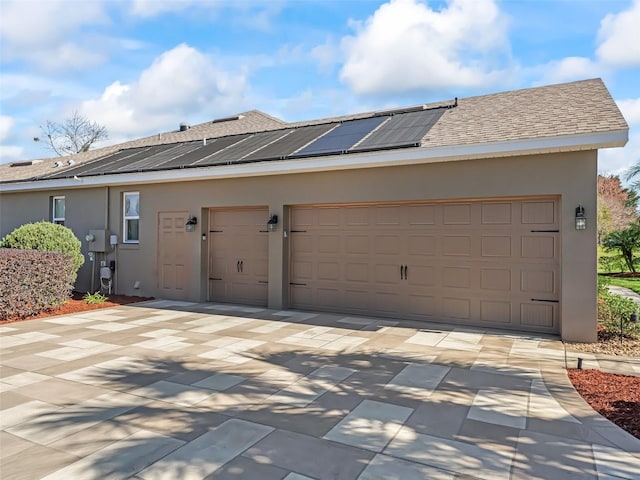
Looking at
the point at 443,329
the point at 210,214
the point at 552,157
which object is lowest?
the point at 443,329

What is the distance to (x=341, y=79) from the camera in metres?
15.5

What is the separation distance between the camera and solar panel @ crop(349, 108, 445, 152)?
7.57 m

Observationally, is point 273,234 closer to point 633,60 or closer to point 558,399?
point 558,399

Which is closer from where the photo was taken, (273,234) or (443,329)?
(443,329)

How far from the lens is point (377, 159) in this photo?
295 inches

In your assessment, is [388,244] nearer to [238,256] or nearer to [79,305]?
[238,256]

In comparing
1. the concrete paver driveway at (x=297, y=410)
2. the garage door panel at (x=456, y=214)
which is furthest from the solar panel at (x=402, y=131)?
the concrete paver driveway at (x=297, y=410)

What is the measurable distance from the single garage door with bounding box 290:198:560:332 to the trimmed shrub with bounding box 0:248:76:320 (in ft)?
15.5

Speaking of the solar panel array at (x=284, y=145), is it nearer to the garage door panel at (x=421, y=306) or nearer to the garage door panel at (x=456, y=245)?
the garage door panel at (x=456, y=245)

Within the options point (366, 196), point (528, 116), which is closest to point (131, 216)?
point (366, 196)

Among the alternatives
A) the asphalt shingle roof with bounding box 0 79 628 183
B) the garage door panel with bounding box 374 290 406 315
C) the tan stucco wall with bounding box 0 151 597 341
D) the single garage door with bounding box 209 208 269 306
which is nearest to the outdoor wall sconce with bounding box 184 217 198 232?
the tan stucco wall with bounding box 0 151 597 341

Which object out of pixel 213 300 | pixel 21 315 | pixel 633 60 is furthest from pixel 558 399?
pixel 633 60

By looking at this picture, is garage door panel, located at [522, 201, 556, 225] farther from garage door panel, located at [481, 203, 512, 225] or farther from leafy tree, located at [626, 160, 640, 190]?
leafy tree, located at [626, 160, 640, 190]

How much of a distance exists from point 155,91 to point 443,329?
979 inches
